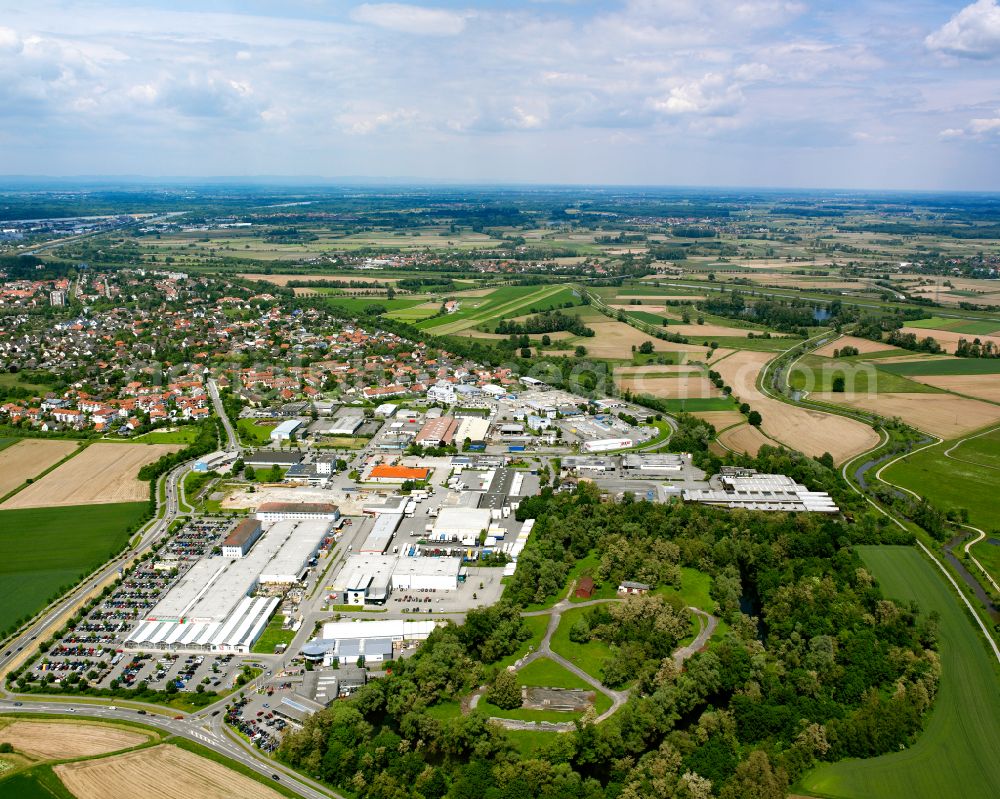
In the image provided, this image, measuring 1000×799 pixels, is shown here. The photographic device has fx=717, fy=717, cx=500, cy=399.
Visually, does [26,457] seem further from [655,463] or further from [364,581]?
[655,463]

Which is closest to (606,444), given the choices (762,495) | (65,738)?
(762,495)

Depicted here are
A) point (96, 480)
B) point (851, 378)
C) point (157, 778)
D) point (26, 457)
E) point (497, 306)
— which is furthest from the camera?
point (497, 306)

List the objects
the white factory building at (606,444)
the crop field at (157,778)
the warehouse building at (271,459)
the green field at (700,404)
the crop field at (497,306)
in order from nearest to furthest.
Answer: the crop field at (157,778), the warehouse building at (271,459), the white factory building at (606,444), the green field at (700,404), the crop field at (497,306)

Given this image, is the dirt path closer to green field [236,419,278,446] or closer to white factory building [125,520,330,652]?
white factory building [125,520,330,652]

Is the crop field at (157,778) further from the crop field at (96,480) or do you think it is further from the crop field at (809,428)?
the crop field at (809,428)

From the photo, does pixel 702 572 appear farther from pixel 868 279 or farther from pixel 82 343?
pixel 868 279

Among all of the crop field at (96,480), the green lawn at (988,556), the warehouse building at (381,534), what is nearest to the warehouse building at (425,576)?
the warehouse building at (381,534)
